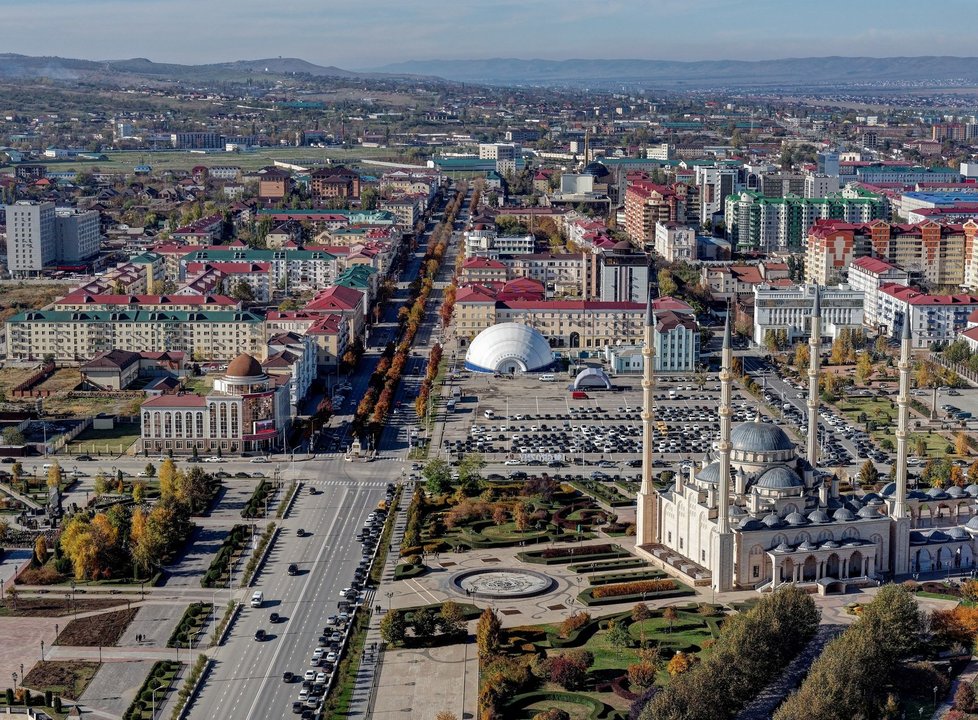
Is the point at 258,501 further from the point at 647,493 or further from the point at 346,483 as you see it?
the point at 647,493

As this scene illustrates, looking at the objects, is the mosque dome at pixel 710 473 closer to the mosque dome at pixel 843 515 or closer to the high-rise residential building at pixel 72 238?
the mosque dome at pixel 843 515

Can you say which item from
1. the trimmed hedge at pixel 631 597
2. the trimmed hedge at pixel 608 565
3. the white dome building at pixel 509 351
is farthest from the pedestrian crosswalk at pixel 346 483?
the white dome building at pixel 509 351

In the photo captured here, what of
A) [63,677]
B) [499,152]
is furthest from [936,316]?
[499,152]

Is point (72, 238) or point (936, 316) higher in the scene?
point (72, 238)

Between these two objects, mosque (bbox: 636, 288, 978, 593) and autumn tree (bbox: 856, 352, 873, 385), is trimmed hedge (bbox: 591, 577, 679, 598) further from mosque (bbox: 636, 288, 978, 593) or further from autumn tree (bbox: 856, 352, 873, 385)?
autumn tree (bbox: 856, 352, 873, 385)

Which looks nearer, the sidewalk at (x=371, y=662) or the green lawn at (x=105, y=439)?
the sidewalk at (x=371, y=662)

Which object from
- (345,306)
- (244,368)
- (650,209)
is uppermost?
(650,209)

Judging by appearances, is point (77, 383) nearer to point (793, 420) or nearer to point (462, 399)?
point (462, 399)
